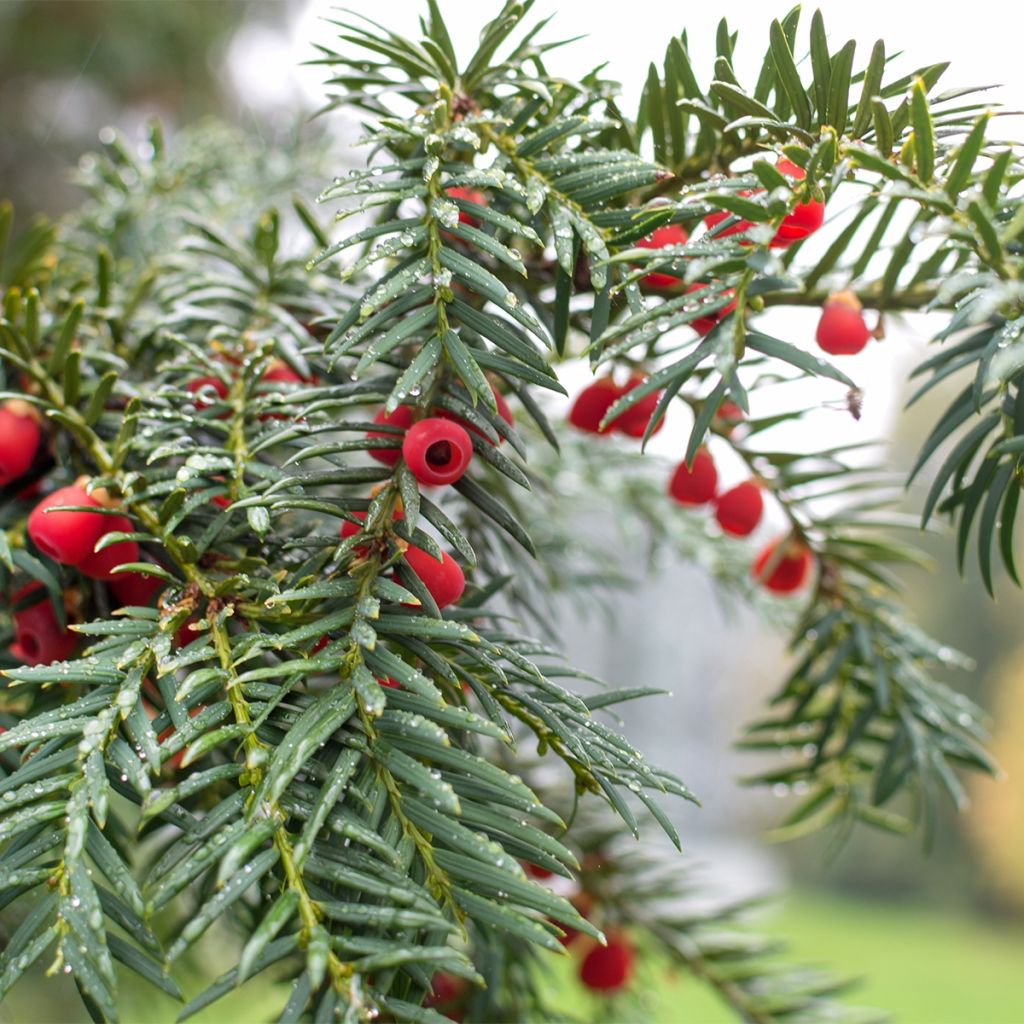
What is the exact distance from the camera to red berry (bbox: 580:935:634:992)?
1.99 feet

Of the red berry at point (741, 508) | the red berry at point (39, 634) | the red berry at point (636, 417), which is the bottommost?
the red berry at point (39, 634)

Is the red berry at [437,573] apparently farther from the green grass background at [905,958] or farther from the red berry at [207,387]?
the green grass background at [905,958]

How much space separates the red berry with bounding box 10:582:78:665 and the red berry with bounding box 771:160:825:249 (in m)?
0.30

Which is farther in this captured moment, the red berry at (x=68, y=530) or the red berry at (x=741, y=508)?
the red berry at (x=741, y=508)

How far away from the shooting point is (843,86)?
0.33 meters

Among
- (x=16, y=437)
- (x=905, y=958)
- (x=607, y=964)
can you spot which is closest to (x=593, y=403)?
(x=16, y=437)

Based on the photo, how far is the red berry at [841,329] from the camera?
15.9 inches

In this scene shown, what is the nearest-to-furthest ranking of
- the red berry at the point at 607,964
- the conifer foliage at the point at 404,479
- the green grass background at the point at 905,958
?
1. the conifer foliage at the point at 404,479
2. the red berry at the point at 607,964
3. the green grass background at the point at 905,958

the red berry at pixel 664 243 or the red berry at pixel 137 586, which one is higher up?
the red berry at pixel 664 243

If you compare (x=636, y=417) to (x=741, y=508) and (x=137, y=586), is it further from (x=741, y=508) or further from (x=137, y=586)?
(x=137, y=586)

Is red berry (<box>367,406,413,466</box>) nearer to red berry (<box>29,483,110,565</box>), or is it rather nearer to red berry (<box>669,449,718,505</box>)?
red berry (<box>29,483,110,565</box>)

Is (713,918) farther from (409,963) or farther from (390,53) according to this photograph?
(390,53)

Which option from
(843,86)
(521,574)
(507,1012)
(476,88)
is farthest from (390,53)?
(507,1012)

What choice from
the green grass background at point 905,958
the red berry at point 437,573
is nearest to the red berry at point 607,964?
the red berry at point 437,573
